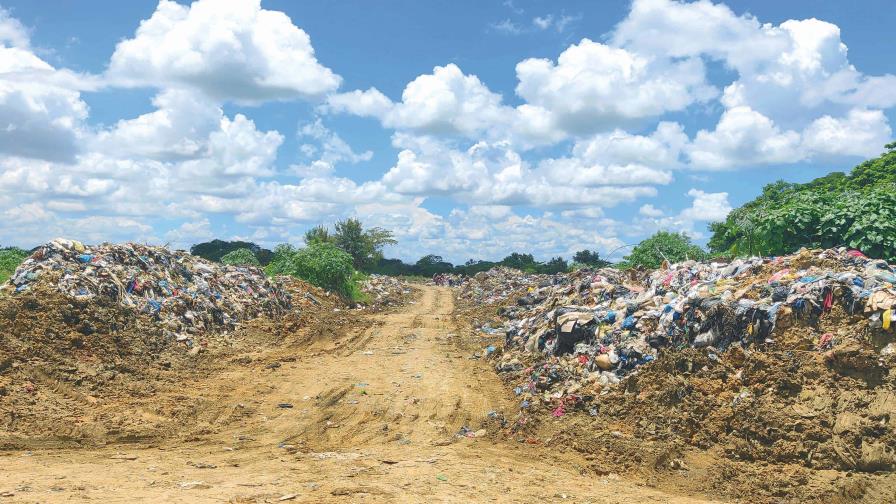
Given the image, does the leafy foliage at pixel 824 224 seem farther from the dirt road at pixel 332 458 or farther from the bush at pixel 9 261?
the bush at pixel 9 261

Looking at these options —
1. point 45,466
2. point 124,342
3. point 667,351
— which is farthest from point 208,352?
point 667,351

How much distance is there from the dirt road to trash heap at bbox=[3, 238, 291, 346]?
344 centimetres

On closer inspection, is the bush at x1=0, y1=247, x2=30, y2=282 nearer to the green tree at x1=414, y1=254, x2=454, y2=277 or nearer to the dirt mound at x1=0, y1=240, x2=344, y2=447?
the dirt mound at x1=0, y1=240, x2=344, y2=447

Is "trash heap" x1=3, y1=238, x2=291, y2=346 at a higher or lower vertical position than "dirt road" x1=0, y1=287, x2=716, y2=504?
higher

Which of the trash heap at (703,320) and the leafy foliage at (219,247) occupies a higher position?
the leafy foliage at (219,247)

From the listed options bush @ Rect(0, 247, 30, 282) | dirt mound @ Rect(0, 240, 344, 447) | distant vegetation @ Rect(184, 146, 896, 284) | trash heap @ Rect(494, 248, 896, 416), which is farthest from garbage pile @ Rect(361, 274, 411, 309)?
trash heap @ Rect(494, 248, 896, 416)

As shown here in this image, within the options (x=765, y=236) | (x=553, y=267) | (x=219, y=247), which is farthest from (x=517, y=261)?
(x=765, y=236)

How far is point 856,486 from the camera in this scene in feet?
16.8

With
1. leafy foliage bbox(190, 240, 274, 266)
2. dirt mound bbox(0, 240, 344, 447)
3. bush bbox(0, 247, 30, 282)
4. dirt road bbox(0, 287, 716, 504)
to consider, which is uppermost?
leafy foliage bbox(190, 240, 274, 266)

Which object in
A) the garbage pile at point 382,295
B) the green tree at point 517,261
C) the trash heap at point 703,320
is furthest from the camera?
the green tree at point 517,261

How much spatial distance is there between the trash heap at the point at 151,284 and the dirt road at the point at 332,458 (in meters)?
3.44

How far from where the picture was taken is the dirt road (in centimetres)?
482

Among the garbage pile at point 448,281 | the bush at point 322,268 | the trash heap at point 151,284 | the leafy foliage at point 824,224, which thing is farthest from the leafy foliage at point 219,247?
the leafy foliage at point 824,224

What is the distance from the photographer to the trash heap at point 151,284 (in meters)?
11.0
